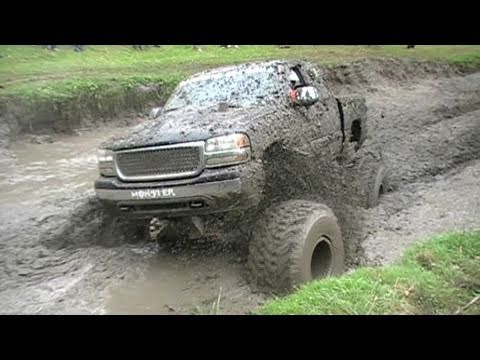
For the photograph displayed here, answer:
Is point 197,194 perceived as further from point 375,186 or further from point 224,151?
point 375,186

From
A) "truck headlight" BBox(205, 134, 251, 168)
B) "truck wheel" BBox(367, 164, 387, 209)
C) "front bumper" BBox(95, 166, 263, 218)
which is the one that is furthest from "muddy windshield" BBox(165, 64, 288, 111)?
"truck wheel" BBox(367, 164, 387, 209)

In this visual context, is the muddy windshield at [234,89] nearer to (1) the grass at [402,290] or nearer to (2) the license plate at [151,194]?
(2) the license plate at [151,194]

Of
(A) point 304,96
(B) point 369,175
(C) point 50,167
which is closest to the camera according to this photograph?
(A) point 304,96

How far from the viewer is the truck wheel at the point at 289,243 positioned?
5.25 metres

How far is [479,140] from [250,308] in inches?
314

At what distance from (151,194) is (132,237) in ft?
5.20

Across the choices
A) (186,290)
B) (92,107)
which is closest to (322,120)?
(186,290)

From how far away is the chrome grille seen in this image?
541 cm

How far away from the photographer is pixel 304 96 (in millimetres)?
6625

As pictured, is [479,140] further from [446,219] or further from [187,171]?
[187,171]

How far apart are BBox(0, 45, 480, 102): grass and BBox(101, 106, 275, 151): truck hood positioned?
7.28 metres

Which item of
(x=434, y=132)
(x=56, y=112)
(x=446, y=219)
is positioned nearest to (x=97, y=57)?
(x=56, y=112)

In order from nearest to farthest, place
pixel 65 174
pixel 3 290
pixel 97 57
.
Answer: pixel 3 290 → pixel 65 174 → pixel 97 57

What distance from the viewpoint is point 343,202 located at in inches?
282
